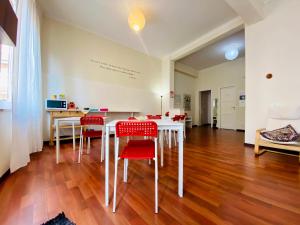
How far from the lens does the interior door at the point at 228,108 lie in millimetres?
6254

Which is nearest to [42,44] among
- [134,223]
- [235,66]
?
[134,223]

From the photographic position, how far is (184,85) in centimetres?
715

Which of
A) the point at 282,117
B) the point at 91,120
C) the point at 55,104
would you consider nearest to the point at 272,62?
the point at 282,117

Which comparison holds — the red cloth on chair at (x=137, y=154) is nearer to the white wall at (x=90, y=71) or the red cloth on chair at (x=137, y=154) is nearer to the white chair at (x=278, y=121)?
the white chair at (x=278, y=121)

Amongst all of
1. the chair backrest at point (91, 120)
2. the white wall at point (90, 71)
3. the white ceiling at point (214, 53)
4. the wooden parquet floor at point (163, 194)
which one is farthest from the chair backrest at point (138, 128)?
the white ceiling at point (214, 53)

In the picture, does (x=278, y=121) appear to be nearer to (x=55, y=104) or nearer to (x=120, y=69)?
A: (x=120, y=69)

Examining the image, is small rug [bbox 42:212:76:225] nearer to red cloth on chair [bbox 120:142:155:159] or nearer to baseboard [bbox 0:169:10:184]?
red cloth on chair [bbox 120:142:155:159]

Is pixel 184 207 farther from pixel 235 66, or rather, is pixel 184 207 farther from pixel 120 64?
pixel 235 66

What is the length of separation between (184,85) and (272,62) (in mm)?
4366

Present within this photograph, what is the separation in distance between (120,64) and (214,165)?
162 inches

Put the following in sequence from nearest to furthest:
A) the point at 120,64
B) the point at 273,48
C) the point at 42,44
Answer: the point at 273,48, the point at 42,44, the point at 120,64

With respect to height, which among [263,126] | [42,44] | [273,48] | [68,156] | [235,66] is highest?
[235,66]

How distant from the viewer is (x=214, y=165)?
2000 millimetres

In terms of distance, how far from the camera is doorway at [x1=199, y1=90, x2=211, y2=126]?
779cm
